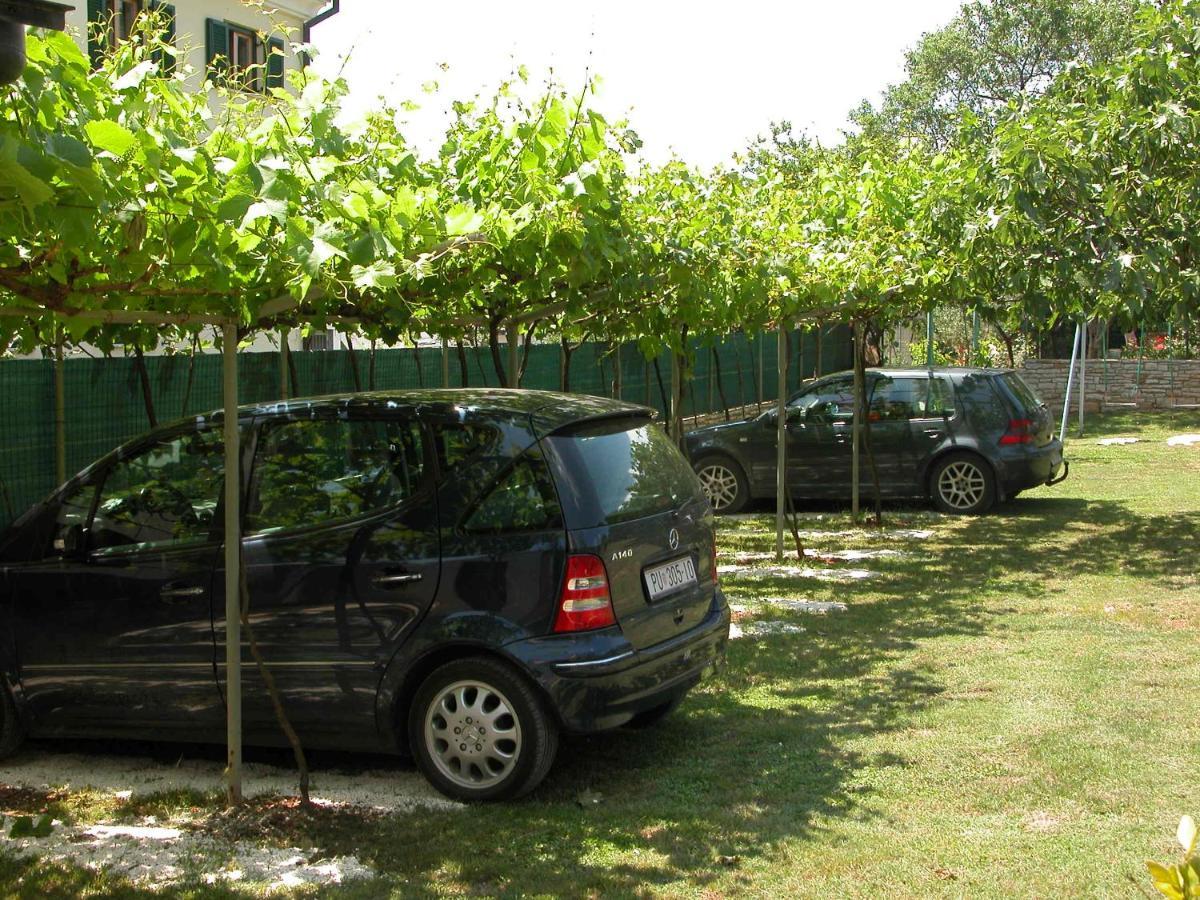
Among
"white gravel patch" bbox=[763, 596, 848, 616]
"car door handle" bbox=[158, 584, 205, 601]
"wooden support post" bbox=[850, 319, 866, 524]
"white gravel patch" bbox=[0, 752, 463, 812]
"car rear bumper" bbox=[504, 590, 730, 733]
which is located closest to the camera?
"car rear bumper" bbox=[504, 590, 730, 733]

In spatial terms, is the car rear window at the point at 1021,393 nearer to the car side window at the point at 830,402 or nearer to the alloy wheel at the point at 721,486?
the car side window at the point at 830,402

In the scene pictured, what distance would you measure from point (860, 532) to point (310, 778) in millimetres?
9296

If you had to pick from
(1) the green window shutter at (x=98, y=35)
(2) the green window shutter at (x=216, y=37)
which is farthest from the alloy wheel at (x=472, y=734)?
(2) the green window shutter at (x=216, y=37)

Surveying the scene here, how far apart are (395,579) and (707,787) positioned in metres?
1.67

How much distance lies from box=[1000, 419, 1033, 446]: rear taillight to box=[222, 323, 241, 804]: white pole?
36.9ft

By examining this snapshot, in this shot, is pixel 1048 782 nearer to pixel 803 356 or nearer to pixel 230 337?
pixel 230 337

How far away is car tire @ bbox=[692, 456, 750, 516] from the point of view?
16.9 metres

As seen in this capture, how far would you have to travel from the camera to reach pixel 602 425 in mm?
6598

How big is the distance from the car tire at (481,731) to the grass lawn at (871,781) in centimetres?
16

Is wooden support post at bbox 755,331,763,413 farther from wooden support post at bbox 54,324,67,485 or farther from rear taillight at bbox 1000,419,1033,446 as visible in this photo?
wooden support post at bbox 54,324,67,485

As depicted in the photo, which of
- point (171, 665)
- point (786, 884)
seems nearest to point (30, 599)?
point (171, 665)

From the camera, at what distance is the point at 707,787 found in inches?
249

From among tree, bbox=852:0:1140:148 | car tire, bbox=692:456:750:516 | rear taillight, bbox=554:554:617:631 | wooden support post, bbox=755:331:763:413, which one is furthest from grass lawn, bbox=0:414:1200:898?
tree, bbox=852:0:1140:148

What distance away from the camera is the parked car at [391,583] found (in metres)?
6.04
